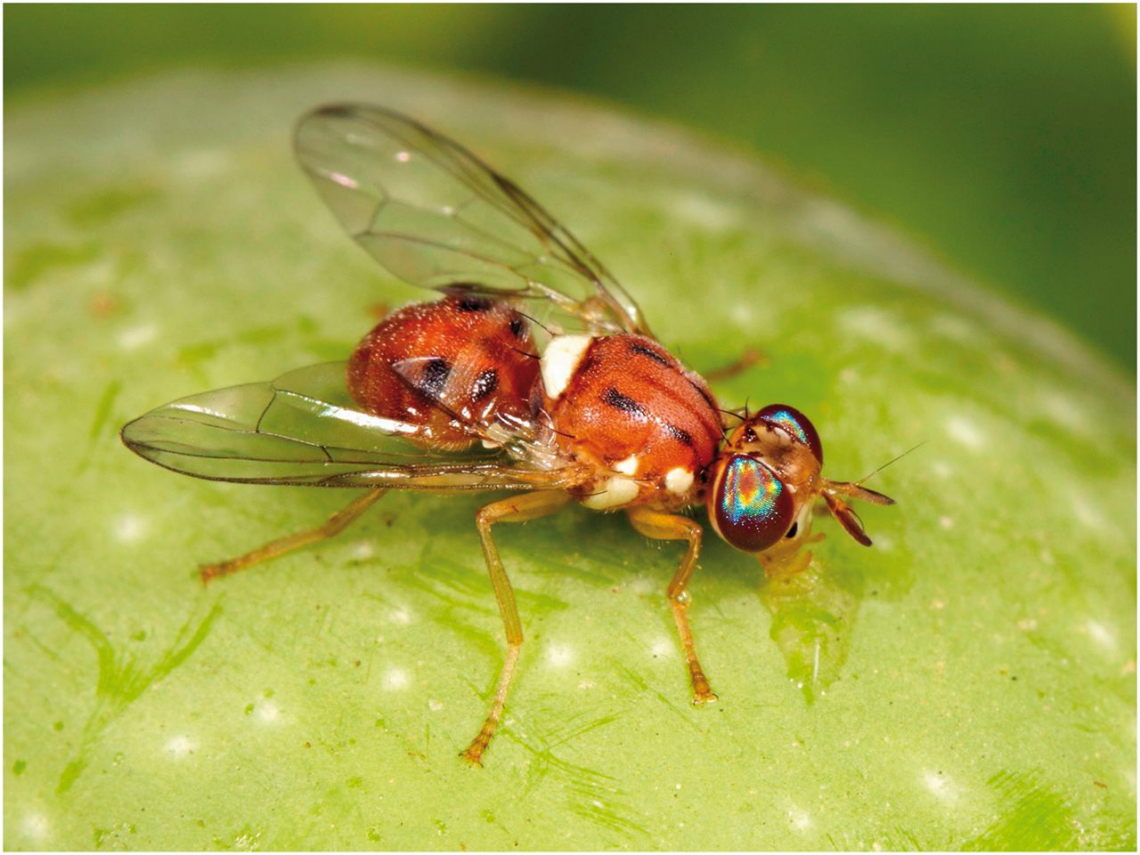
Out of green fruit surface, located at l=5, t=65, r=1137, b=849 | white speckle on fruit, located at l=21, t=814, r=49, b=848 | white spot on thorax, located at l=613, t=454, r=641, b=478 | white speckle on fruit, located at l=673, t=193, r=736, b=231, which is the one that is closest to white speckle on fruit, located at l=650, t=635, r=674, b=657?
green fruit surface, located at l=5, t=65, r=1137, b=849

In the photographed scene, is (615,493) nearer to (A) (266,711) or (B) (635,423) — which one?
(B) (635,423)

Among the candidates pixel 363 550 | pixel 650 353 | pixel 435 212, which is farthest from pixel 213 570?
pixel 435 212

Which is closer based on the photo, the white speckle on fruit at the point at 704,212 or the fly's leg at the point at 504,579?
the fly's leg at the point at 504,579

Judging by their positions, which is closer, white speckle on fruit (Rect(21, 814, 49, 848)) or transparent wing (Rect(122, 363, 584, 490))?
white speckle on fruit (Rect(21, 814, 49, 848))

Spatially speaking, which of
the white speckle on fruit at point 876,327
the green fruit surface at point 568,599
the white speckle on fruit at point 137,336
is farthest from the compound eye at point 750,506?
the white speckle on fruit at point 137,336

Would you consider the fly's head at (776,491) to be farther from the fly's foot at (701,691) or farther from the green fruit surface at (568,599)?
the fly's foot at (701,691)

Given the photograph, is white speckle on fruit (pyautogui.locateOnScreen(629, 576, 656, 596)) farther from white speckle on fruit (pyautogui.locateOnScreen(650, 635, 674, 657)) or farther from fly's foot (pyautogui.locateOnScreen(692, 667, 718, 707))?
fly's foot (pyautogui.locateOnScreen(692, 667, 718, 707))
